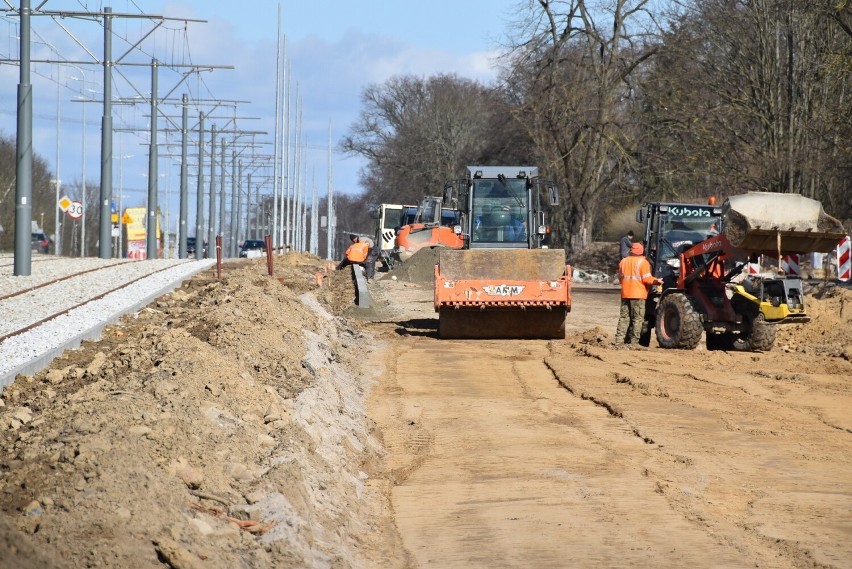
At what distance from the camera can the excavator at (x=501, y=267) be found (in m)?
19.5

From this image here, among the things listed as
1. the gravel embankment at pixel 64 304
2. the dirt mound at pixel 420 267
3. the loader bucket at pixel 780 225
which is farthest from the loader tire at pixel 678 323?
the dirt mound at pixel 420 267

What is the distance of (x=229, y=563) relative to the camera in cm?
579

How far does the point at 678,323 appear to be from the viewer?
1867 centimetres

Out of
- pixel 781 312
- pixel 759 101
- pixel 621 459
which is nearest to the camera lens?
pixel 621 459

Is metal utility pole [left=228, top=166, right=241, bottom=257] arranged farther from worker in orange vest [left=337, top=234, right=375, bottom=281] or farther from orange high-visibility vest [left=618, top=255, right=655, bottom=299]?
orange high-visibility vest [left=618, top=255, right=655, bottom=299]

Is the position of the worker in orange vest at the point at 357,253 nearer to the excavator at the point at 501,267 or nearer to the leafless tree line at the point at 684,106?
the excavator at the point at 501,267

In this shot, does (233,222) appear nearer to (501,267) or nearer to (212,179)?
(212,179)

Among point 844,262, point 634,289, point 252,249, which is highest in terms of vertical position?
point 844,262

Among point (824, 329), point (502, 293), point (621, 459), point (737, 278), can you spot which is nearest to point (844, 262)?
point (824, 329)

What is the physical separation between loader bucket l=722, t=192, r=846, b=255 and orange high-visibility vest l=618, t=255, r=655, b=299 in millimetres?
2053

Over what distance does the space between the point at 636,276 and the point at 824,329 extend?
178 inches

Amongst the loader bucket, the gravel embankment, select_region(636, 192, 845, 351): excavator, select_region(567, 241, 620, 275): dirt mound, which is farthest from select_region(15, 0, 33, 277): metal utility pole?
select_region(567, 241, 620, 275): dirt mound

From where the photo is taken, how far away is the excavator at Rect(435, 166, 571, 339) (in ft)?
64.0

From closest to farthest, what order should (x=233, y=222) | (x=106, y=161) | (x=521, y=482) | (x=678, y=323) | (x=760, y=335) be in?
(x=521, y=482) < (x=760, y=335) < (x=678, y=323) < (x=106, y=161) < (x=233, y=222)
